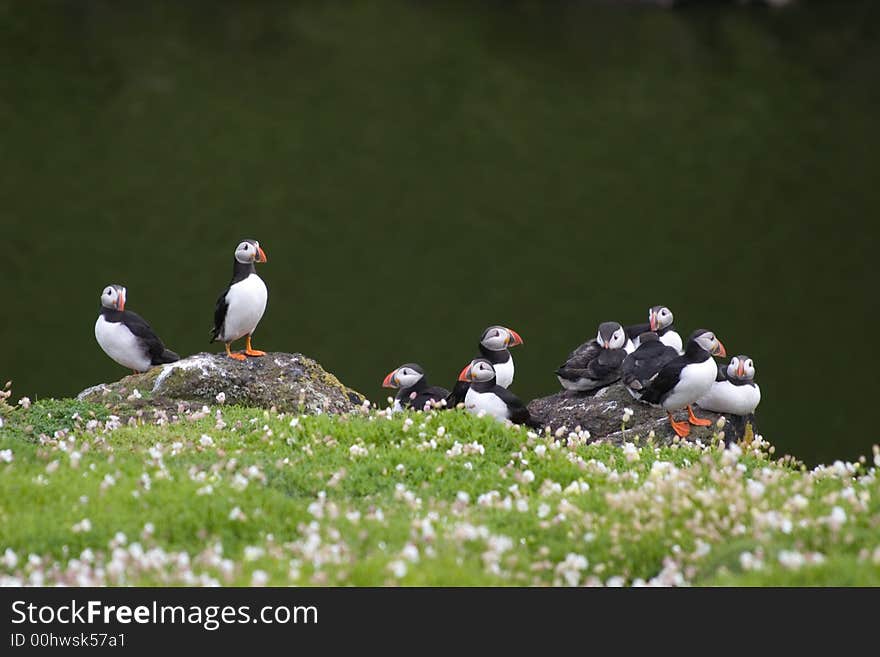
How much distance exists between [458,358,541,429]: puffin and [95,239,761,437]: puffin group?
0.04 feet

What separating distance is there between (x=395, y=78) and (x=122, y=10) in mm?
16693

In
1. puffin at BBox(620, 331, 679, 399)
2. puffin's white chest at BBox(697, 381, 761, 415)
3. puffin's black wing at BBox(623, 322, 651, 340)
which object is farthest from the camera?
puffin's black wing at BBox(623, 322, 651, 340)

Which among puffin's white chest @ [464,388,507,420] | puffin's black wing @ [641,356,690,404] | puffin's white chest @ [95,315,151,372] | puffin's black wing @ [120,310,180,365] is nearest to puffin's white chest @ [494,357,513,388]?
puffin's white chest @ [464,388,507,420]

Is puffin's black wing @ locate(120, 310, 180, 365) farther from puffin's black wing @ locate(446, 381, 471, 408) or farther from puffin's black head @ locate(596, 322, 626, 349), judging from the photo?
puffin's black head @ locate(596, 322, 626, 349)

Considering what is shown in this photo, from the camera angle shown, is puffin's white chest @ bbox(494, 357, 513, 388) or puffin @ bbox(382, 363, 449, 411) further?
puffin's white chest @ bbox(494, 357, 513, 388)

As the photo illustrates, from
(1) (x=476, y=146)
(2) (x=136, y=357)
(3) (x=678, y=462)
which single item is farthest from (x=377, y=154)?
(3) (x=678, y=462)

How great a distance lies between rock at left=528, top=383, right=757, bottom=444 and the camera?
16.7 meters

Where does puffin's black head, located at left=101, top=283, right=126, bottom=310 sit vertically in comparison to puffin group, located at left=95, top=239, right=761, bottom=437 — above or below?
above

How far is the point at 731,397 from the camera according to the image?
1719 centimetres

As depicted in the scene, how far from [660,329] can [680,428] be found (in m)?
2.93

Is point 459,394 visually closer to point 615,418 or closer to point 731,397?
point 615,418

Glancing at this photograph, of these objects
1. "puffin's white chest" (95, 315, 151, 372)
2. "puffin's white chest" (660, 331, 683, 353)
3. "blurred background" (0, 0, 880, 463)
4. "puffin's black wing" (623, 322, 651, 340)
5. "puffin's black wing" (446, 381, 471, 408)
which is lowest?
"puffin's black wing" (446, 381, 471, 408)

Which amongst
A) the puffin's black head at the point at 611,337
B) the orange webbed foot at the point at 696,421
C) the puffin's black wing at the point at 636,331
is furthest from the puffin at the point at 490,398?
the puffin's black wing at the point at 636,331

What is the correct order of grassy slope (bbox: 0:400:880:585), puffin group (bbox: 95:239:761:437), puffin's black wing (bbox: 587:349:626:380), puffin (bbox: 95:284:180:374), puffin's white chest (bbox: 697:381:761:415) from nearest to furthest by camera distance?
1. grassy slope (bbox: 0:400:880:585)
2. puffin group (bbox: 95:239:761:437)
3. puffin's white chest (bbox: 697:381:761:415)
4. puffin (bbox: 95:284:180:374)
5. puffin's black wing (bbox: 587:349:626:380)
